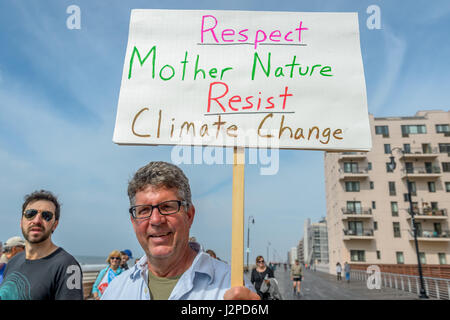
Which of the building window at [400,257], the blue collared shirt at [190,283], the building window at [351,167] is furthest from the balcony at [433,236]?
the blue collared shirt at [190,283]

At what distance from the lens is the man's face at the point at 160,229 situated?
1.83m

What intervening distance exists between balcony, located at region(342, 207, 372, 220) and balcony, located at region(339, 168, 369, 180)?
4.42 meters

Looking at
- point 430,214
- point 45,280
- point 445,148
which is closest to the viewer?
point 45,280

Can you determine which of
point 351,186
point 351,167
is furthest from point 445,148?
point 351,186

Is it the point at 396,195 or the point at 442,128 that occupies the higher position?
the point at 442,128

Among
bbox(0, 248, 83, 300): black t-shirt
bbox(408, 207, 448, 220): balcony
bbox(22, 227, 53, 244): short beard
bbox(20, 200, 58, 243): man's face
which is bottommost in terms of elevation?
bbox(0, 248, 83, 300): black t-shirt

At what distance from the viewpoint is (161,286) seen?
1898 mm

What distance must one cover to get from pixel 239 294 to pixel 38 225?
158cm

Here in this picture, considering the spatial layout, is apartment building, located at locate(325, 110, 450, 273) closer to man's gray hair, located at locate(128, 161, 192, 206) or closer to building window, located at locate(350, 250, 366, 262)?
building window, located at locate(350, 250, 366, 262)

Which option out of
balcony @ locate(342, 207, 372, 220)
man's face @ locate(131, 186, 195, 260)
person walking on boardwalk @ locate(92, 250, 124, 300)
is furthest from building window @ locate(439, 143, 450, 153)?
man's face @ locate(131, 186, 195, 260)

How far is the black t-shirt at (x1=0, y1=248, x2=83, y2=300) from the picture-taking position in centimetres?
201

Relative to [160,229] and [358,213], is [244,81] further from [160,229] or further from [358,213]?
[358,213]
